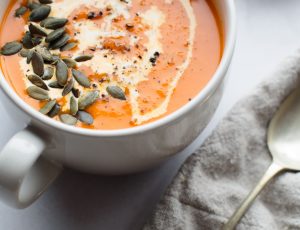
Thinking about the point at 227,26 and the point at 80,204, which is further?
the point at 80,204

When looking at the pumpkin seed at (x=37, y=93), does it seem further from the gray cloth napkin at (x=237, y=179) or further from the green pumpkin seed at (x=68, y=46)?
the gray cloth napkin at (x=237, y=179)

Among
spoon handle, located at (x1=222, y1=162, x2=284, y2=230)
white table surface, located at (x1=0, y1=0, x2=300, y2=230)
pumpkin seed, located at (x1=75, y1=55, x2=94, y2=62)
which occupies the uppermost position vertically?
pumpkin seed, located at (x1=75, y1=55, x2=94, y2=62)

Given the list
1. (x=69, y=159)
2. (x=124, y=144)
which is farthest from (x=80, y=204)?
(x=124, y=144)

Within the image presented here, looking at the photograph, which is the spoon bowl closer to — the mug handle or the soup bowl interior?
the soup bowl interior

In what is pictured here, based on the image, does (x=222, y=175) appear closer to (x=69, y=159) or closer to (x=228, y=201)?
(x=228, y=201)

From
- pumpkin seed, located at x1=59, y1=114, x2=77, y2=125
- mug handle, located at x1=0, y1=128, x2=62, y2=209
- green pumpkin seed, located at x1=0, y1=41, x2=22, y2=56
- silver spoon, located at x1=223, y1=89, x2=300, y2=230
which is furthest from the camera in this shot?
silver spoon, located at x1=223, y1=89, x2=300, y2=230

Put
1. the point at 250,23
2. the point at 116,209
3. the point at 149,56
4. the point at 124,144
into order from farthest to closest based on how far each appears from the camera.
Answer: the point at 250,23, the point at 116,209, the point at 149,56, the point at 124,144

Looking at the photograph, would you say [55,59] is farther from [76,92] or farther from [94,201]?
[94,201]

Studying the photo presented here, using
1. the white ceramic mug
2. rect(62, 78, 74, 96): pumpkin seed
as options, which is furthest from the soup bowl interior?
rect(62, 78, 74, 96): pumpkin seed
